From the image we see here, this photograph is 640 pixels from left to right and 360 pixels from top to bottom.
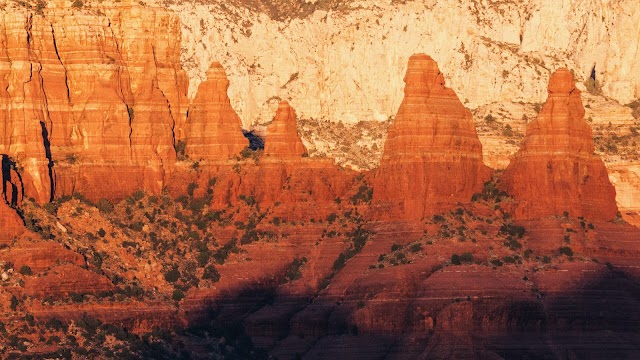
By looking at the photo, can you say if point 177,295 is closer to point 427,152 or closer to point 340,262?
point 340,262

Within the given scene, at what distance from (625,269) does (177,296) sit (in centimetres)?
1870

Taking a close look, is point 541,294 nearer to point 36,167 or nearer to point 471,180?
point 471,180

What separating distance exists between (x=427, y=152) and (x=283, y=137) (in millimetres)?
7478

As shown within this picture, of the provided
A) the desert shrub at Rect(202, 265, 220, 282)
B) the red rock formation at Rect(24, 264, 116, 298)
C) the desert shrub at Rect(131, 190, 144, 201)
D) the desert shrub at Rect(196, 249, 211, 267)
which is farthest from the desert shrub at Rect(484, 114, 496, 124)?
the red rock formation at Rect(24, 264, 116, 298)

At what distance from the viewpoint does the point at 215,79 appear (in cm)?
18925

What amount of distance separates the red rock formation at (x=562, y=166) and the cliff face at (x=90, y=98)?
16.6 metres

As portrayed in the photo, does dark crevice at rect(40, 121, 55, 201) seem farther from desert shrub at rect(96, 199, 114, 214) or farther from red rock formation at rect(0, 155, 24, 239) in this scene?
desert shrub at rect(96, 199, 114, 214)

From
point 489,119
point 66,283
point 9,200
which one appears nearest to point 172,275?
point 66,283

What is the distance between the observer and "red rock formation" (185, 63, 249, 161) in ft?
621

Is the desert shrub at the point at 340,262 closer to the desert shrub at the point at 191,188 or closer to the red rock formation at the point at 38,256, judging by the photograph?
the desert shrub at the point at 191,188

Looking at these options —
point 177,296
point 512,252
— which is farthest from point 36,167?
point 512,252

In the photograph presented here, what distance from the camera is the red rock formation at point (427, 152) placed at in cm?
18312

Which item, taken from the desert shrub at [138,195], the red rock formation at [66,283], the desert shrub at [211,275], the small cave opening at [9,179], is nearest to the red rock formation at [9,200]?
the small cave opening at [9,179]

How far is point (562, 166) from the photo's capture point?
598 ft
